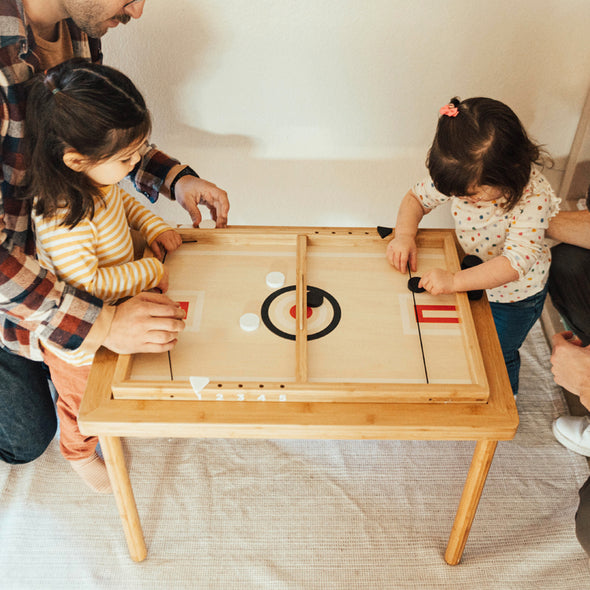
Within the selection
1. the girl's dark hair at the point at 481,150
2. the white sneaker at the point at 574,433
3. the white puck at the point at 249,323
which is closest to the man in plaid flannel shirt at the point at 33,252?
the white puck at the point at 249,323

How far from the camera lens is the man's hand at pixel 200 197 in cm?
127

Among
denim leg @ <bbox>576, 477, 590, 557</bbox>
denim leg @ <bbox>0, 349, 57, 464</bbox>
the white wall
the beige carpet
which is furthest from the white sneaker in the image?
denim leg @ <bbox>0, 349, 57, 464</bbox>

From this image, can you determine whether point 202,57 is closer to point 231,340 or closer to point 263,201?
point 263,201

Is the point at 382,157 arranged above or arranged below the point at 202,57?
below

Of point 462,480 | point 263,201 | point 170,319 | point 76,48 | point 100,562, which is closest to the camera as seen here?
point 170,319

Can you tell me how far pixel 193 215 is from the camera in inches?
50.5

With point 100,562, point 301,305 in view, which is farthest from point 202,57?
point 100,562

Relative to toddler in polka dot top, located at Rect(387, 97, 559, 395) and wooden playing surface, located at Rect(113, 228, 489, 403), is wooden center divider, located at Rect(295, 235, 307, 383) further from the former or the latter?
toddler in polka dot top, located at Rect(387, 97, 559, 395)

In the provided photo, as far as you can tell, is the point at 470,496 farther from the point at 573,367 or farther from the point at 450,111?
the point at 450,111

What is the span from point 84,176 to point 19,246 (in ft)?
0.60

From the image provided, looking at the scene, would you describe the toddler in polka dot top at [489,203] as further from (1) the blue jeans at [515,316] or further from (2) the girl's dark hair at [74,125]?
(2) the girl's dark hair at [74,125]

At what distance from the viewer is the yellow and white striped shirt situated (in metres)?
0.97

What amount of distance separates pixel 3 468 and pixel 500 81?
4.97ft

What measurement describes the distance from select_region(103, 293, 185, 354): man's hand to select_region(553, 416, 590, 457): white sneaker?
1.00 metres
